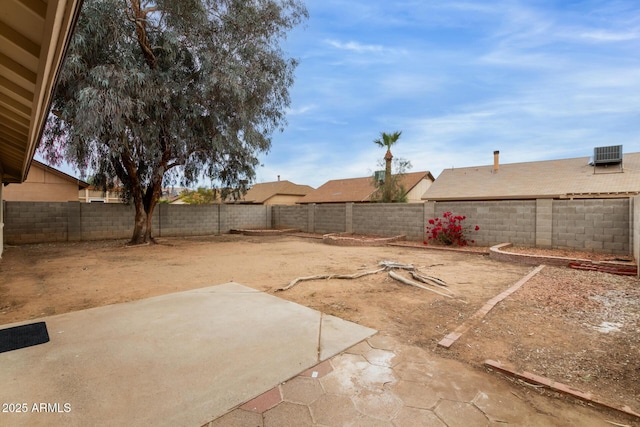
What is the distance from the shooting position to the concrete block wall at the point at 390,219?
11750mm

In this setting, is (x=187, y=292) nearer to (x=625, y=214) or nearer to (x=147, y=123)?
(x=147, y=123)

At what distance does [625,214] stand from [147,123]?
13.2 meters

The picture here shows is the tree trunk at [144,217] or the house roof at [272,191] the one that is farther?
the house roof at [272,191]

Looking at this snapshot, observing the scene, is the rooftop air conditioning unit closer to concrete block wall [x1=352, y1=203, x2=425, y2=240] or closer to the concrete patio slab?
concrete block wall [x1=352, y1=203, x2=425, y2=240]

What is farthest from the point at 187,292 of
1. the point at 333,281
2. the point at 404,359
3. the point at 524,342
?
the point at 524,342

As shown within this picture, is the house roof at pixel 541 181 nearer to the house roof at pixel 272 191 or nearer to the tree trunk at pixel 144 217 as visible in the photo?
the tree trunk at pixel 144 217

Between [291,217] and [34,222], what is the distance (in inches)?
420

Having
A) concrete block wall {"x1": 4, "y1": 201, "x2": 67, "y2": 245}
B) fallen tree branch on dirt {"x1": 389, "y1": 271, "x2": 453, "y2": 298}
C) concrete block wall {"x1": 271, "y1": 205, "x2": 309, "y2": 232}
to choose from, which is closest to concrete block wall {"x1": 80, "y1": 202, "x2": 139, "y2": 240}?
concrete block wall {"x1": 4, "y1": 201, "x2": 67, "y2": 245}

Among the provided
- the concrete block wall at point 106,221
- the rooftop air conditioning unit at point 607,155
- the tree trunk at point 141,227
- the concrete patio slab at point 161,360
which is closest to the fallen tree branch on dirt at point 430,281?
the concrete patio slab at point 161,360

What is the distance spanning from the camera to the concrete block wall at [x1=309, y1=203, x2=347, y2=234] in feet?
47.4

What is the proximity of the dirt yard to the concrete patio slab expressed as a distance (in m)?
0.75

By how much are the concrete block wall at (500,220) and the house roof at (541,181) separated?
6814mm

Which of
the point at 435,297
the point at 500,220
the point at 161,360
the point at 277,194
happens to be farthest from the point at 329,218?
the point at 277,194

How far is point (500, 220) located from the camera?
9.67m
